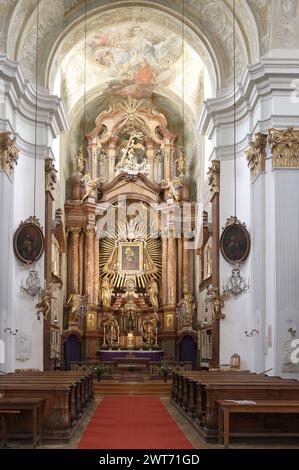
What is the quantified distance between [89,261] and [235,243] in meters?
9.01

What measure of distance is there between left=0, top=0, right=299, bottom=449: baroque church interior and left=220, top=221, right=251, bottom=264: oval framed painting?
6cm

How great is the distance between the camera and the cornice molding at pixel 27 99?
1759 centimetres

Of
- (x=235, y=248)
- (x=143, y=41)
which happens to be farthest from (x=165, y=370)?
(x=143, y=41)

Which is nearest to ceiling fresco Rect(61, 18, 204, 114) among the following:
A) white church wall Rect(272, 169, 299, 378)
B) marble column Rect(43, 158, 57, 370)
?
marble column Rect(43, 158, 57, 370)

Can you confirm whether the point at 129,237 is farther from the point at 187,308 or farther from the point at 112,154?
the point at 187,308

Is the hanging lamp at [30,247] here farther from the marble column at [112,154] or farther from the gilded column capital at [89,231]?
the marble column at [112,154]

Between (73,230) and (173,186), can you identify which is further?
(173,186)

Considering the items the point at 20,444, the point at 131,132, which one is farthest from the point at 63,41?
the point at 20,444

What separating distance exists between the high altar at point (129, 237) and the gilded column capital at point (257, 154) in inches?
346

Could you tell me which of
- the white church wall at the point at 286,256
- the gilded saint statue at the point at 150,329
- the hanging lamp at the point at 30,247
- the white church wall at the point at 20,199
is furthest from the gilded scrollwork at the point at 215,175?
the gilded saint statue at the point at 150,329

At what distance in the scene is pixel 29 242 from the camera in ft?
61.5

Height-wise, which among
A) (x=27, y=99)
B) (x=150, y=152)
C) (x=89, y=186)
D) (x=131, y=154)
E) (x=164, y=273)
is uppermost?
(x=150, y=152)

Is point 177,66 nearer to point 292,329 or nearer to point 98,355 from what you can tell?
point 98,355

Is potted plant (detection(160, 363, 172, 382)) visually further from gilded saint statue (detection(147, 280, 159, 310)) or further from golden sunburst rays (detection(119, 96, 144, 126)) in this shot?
golden sunburst rays (detection(119, 96, 144, 126))
